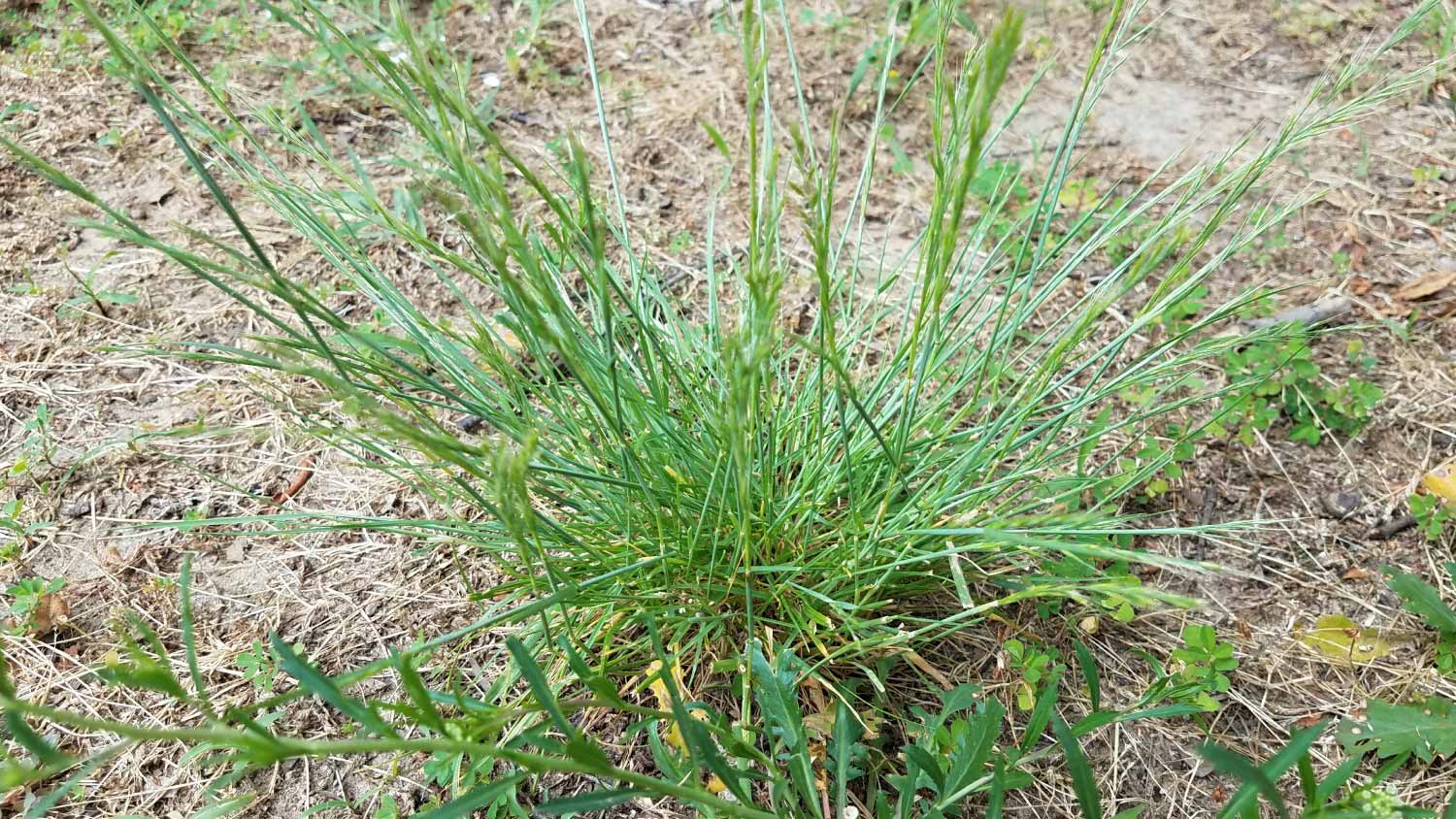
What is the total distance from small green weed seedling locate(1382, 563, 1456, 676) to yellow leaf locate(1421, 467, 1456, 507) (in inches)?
10.2

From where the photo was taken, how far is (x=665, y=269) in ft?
6.95

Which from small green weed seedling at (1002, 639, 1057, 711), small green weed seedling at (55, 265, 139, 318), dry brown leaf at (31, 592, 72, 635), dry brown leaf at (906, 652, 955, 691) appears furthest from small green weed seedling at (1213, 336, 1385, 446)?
small green weed seedling at (55, 265, 139, 318)

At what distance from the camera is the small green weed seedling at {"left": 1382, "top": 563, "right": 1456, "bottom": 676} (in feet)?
4.62

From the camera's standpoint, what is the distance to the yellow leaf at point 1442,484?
63.3 inches

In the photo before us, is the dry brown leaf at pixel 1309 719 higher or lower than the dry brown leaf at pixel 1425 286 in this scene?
lower

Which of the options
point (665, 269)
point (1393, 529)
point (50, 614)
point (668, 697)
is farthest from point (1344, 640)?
point (50, 614)

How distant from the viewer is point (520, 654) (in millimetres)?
806

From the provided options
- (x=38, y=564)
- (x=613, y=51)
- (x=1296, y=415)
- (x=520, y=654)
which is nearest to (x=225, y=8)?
(x=613, y=51)

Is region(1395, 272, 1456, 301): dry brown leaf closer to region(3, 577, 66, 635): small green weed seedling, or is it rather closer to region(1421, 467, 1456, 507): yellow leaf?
region(1421, 467, 1456, 507): yellow leaf

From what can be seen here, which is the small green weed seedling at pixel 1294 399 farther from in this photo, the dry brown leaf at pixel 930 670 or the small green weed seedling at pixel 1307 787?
the dry brown leaf at pixel 930 670

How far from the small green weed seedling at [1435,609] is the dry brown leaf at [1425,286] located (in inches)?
→ 34.4

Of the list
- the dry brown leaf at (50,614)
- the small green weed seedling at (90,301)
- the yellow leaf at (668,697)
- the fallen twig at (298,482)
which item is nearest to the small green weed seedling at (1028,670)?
the yellow leaf at (668,697)

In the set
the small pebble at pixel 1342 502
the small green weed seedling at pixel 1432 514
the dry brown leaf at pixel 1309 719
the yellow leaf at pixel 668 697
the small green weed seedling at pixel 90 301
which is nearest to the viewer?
the yellow leaf at pixel 668 697

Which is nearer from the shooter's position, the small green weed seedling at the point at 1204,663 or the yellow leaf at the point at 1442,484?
the small green weed seedling at the point at 1204,663
